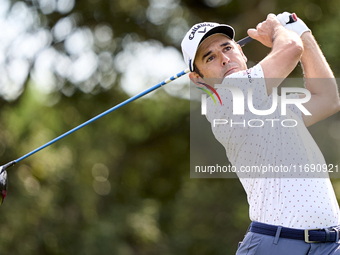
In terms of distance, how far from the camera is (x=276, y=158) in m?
2.25

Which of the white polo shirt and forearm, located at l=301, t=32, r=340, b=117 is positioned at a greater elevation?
forearm, located at l=301, t=32, r=340, b=117

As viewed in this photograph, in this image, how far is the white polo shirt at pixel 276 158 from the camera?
85.0 inches

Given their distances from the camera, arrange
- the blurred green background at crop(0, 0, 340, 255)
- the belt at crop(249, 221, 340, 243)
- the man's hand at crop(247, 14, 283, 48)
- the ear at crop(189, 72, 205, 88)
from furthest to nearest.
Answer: the blurred green background at crop(0, 0, 340, 255), the ear at crop(189, 72, 205, 88), the man's hand at crop(247, 14, 283, 48), the belt at crop(249, 221, 340, 243)

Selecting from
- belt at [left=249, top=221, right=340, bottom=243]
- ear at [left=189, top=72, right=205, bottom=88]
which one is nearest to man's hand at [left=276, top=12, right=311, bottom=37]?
ear at [left=189, top=72, right=205, bottom=88]

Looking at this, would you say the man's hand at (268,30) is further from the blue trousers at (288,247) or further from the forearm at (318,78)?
the blue trousers at (288,247)

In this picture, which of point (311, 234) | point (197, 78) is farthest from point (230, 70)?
point (311, 234)

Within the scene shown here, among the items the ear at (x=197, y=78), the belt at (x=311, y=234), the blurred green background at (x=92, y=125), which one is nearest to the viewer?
the belt at (x=311, y=234)

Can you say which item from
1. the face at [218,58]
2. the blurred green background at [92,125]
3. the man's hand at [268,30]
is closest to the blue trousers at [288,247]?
the face at [218,58]

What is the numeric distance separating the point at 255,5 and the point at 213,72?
5.62m

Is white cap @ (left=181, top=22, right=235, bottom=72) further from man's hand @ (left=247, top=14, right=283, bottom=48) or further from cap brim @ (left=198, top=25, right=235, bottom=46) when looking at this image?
man's hand @ (left=247, top=14, right=283, bottom=48)

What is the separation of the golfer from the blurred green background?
5.39 meters

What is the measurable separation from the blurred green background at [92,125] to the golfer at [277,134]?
5387 mm

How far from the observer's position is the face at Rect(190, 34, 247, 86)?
2.48m

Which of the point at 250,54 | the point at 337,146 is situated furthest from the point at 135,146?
the point at 337,146
